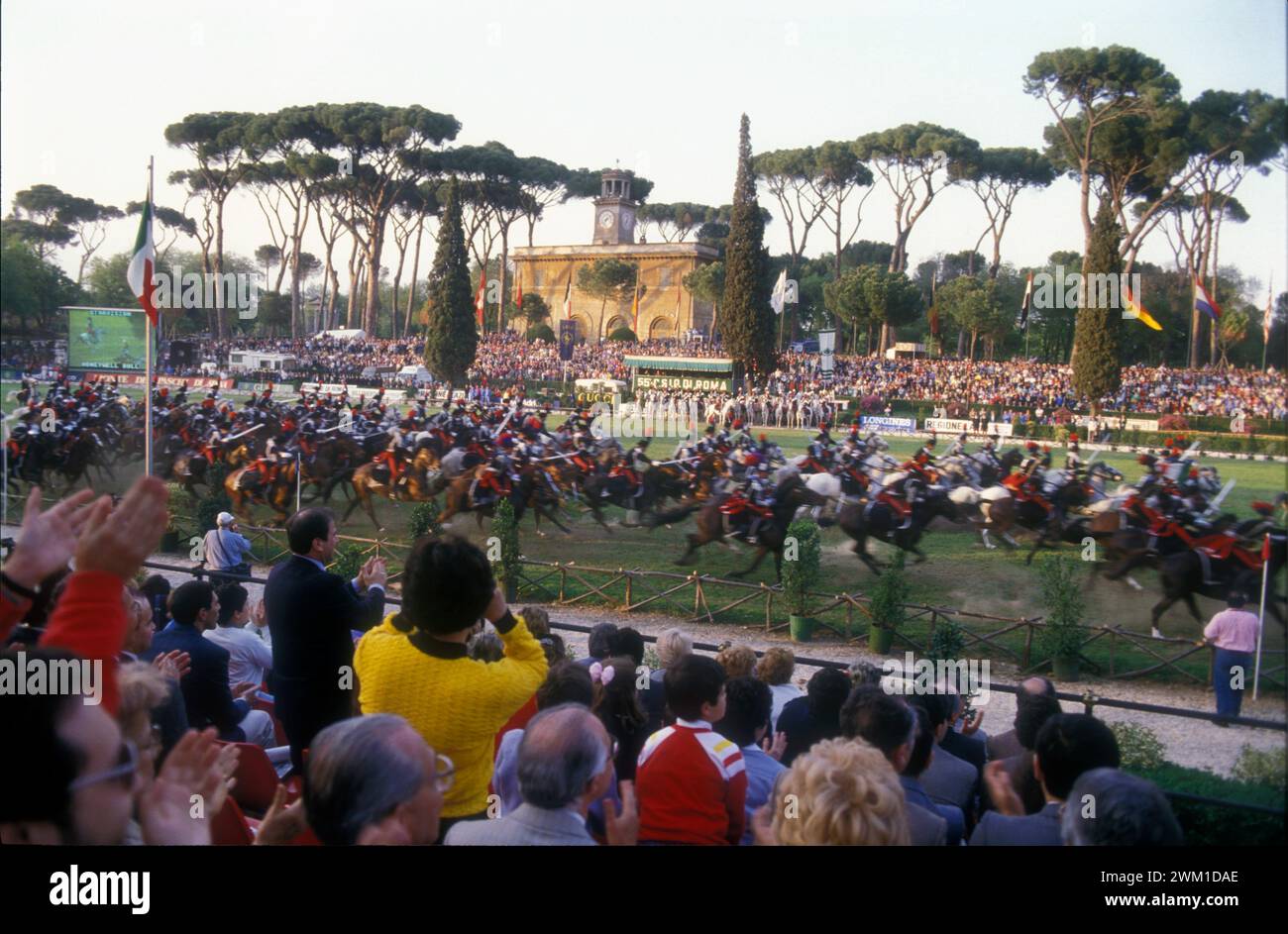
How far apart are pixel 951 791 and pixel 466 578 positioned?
6.90ft

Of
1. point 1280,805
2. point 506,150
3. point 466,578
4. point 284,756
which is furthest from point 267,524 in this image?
point 1280,805

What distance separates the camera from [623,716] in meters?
3.95

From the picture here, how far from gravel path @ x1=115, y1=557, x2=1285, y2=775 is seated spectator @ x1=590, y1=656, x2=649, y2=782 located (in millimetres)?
3636

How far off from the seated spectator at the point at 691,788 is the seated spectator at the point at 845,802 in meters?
0.62

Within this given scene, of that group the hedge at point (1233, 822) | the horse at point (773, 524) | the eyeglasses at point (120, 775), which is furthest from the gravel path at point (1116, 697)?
the eyeglasses at point (120, 775)

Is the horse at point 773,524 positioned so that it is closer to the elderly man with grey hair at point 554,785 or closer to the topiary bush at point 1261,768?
the topiary bush at point 1261,768

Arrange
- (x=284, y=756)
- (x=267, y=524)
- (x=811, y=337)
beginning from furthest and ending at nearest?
(x=811, y=337)
(x=267, y=524)
(x=284, y=756)

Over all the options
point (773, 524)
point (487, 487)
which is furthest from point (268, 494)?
point (773, 524)

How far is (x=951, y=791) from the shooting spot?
11.8 feet

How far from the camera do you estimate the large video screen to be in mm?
10023

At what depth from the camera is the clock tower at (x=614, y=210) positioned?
35.0 feet

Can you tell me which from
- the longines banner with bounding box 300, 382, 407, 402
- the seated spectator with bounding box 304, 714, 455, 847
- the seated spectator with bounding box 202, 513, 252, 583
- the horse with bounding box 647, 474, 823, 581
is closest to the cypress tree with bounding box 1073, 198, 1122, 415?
the horse with bounding box 647, 474, 823, 581

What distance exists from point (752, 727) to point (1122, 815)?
56.7 inches
